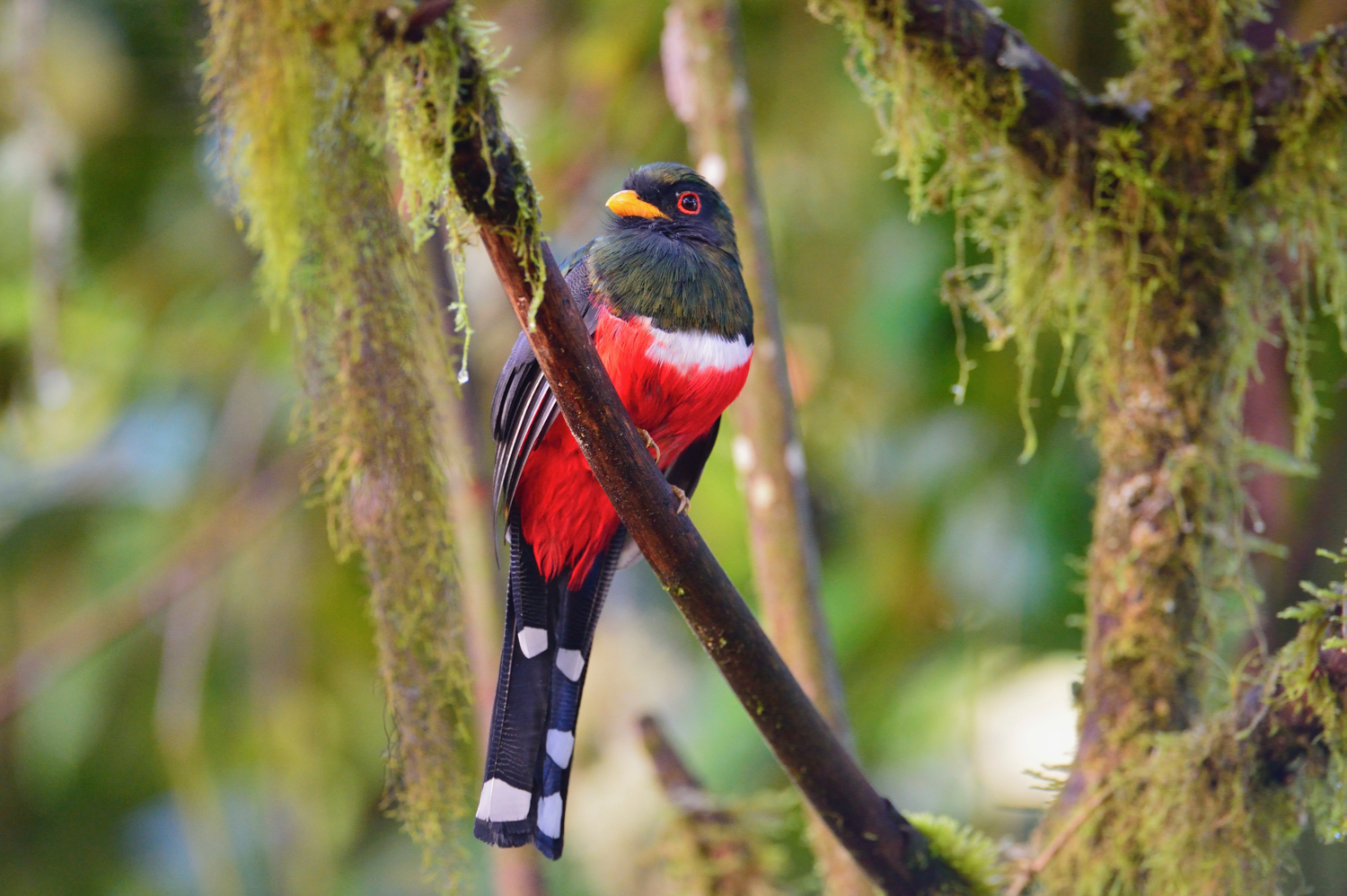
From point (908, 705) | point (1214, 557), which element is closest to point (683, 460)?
point (1214, 557)

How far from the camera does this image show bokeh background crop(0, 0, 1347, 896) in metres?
Result: 3.99

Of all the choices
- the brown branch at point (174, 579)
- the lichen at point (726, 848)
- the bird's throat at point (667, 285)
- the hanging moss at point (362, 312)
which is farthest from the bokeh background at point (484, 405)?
the hanging moss at point (362, 312)

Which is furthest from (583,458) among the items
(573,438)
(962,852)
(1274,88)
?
(1274,88)

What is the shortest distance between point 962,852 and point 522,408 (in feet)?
3.58

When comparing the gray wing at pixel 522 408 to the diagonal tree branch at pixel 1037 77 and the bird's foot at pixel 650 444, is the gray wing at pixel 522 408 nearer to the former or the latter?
the bird's foot at pixel 650 444

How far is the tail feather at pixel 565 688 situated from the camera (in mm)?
2070

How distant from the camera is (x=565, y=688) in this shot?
220 centimetres

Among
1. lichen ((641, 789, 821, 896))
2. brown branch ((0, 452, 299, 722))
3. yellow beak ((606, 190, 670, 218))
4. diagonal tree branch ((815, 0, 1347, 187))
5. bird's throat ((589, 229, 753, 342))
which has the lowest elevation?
lichen ((641, 789, 821, 896))

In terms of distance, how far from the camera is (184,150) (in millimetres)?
5152

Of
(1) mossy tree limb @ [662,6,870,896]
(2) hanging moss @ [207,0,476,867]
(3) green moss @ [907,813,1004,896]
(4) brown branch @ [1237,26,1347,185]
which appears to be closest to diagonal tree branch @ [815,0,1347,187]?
(4) brown branch @ [1237,26,1347,185]

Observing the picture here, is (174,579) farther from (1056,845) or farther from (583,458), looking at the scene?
(1056,845)

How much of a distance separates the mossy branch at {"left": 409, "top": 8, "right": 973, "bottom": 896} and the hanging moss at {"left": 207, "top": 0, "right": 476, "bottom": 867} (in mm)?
129

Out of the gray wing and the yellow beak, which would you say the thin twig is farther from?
the yellow beak

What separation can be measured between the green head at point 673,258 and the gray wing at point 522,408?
0.15 feet
